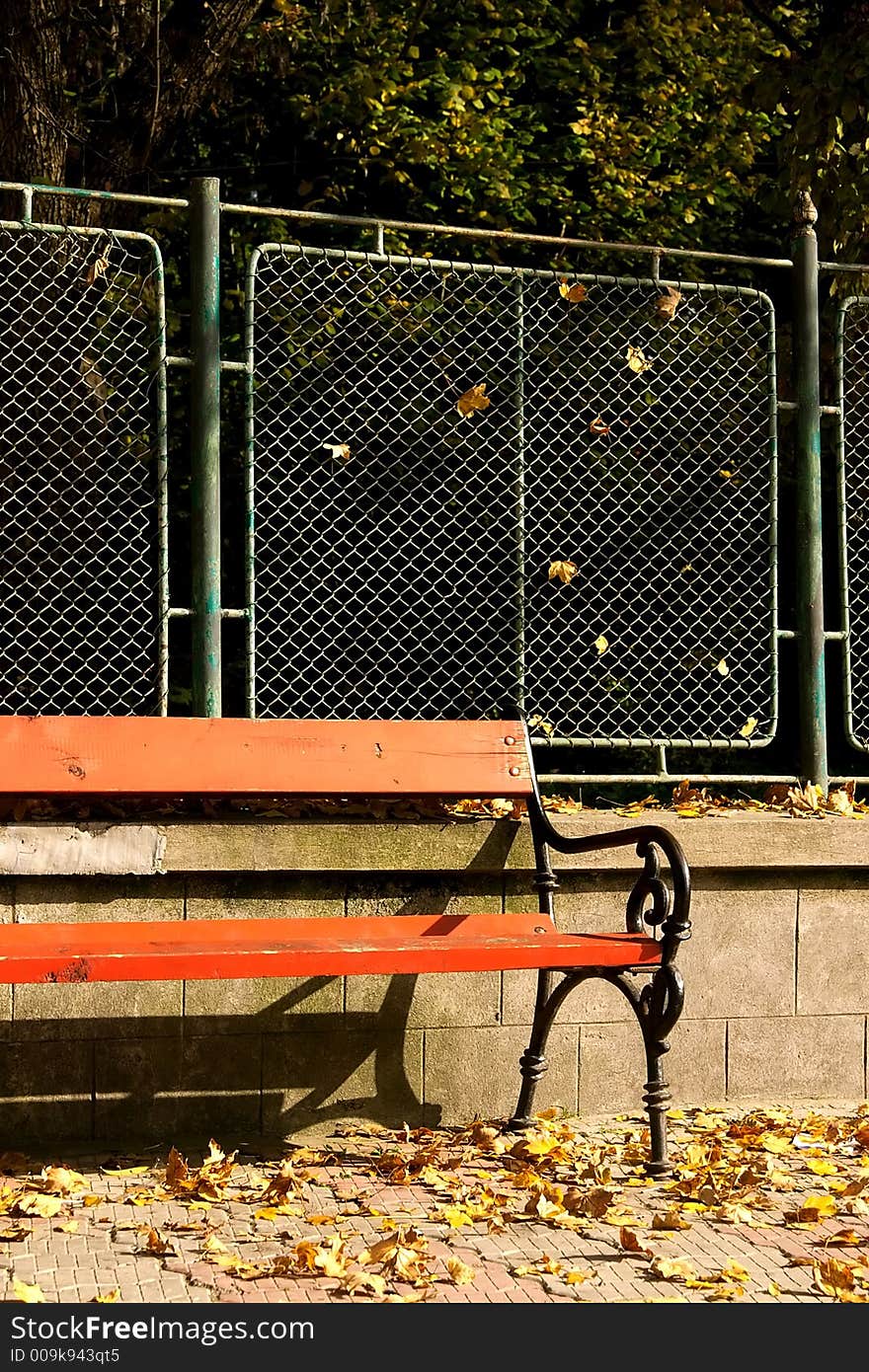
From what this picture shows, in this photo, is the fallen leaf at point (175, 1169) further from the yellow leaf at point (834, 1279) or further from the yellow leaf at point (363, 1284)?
the yellow leaf at point (834, 1279)

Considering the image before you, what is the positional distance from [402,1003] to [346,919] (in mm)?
444

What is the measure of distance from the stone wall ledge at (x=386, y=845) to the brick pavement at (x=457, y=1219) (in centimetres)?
78

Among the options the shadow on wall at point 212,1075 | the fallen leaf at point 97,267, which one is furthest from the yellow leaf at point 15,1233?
the fallen leaf at point 97,267

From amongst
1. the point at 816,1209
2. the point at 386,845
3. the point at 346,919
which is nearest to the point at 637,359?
the point at 386,845

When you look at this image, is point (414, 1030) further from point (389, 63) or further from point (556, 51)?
point (556, 51)

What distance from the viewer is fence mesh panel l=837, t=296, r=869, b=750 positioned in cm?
578

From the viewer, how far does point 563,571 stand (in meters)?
5.62

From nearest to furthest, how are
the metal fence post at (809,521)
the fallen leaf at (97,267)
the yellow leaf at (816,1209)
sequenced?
the yellow leaf at (816,1209) → the fallen leaf at (97,267) → the metal fence post at (809,521)

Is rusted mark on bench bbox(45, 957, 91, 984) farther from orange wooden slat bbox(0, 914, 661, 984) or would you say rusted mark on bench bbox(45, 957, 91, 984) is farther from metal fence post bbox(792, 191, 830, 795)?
metal fence post bbox(792, 191, 830, 795)

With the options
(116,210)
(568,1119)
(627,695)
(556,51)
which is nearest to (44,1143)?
(568,1119)

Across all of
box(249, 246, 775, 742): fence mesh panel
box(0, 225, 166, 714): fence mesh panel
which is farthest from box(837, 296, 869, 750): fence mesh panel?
box(0, 225, 166, 714): fence mesh panel

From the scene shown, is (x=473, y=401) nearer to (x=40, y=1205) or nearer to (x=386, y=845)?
(x=386, y=845)

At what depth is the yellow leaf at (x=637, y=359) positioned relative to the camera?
5.63 meters

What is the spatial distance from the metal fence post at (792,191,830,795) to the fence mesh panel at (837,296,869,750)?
0.35ft
